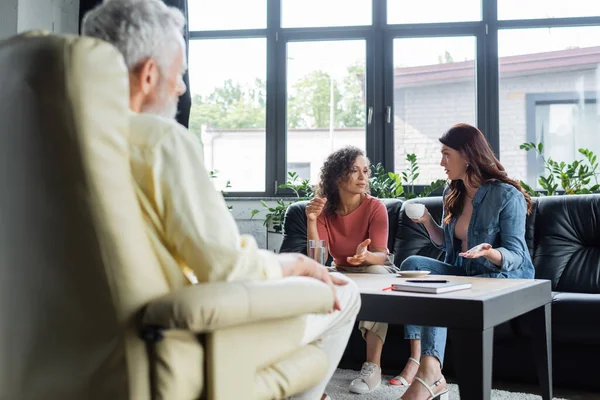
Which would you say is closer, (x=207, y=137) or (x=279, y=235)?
(x=279, y=235)

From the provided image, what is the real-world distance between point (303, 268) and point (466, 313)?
1.59 feet

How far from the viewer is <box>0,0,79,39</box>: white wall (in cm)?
431

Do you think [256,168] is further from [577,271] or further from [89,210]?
[89,210]

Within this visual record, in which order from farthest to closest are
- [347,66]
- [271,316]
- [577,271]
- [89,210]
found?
[347,66], [577,271], [271,316], [89,210]

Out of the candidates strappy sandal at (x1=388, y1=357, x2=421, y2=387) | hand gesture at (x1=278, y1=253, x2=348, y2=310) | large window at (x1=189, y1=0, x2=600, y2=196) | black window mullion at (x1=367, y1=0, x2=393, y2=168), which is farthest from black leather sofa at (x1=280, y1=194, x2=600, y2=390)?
hand gesture at (x1=278, y1=253, x2=348, y2=310)

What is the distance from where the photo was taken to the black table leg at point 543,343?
251 centimetres

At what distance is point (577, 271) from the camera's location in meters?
3.34

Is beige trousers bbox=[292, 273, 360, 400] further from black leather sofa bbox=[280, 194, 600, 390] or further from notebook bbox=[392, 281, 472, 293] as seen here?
black leather sofa bbox=[280, 194, 600, 390]

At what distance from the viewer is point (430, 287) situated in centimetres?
196

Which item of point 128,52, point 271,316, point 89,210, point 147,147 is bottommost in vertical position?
point 271,316

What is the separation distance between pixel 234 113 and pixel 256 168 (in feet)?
1.46

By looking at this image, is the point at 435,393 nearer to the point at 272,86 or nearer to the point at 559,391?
the point at 559,391

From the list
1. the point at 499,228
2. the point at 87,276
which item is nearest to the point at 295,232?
the point at 499,228

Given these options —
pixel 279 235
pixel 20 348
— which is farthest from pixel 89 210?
pixel 279 235
